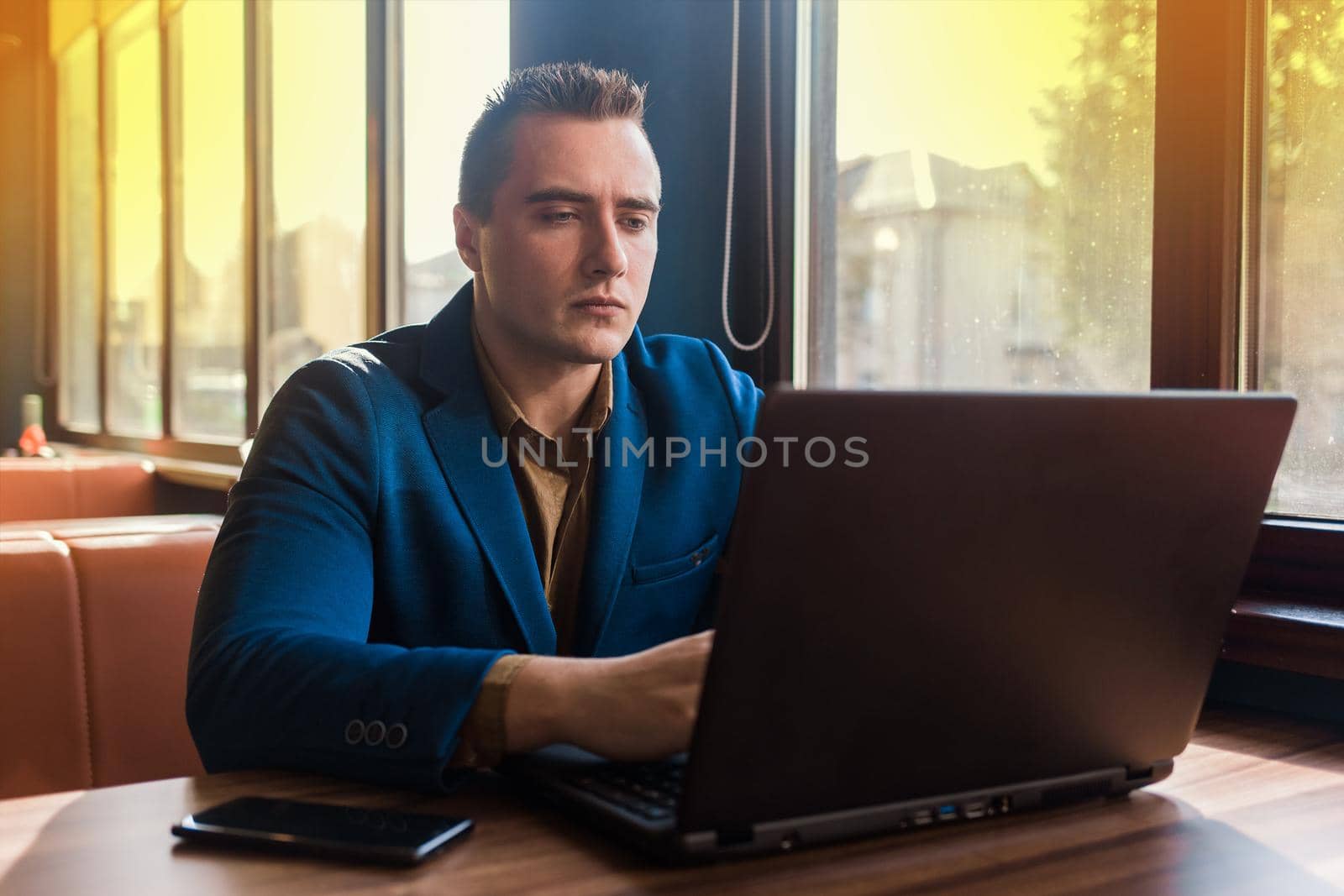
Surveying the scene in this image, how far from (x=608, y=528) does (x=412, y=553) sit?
233 millimetres

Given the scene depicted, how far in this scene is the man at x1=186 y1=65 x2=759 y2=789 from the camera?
90cm

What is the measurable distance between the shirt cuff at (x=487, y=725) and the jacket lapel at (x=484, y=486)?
425 mm

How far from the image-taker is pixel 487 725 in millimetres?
901

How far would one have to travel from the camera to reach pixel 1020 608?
75 centimetres

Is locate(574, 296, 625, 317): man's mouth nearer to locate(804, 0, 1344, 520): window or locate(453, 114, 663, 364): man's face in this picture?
locate(453, 114, 663, 364): man's face

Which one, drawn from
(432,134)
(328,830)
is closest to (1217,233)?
(328,830)

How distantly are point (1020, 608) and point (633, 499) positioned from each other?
2.53 feet

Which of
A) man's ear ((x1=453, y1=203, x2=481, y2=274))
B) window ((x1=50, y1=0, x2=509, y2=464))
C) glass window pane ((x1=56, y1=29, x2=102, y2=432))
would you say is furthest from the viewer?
glass window pane ((x1=56, y1=29, x2=102, y2=432))

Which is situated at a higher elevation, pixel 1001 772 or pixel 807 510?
pixel 807 510

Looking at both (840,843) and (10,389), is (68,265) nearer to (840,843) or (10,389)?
(10,389)

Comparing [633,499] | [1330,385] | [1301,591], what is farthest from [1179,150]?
[633,499]

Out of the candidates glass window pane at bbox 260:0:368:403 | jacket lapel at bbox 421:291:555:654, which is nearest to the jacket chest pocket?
jacket lapel at bbox 421:291:555:654

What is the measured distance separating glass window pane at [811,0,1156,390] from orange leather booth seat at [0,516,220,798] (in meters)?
1.16

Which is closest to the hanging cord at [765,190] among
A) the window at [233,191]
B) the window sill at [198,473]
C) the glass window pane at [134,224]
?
the window at [233,191]
